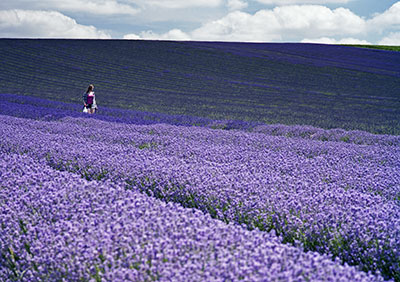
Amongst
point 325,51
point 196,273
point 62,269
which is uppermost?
point 325,51

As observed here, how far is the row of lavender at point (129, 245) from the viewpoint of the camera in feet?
6.64

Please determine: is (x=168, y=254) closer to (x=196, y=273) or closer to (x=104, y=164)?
(x=196, y=273)

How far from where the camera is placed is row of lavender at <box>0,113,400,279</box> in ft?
9.37

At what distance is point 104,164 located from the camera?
15.1ft

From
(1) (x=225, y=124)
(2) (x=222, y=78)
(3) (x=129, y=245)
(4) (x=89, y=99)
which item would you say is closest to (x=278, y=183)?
(3) (x=129, y=245)

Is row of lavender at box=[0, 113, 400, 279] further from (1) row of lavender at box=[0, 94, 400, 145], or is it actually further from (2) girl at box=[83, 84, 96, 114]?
(2) girl at box=[83, 84, 96, 114]

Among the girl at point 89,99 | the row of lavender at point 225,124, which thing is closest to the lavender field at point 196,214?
the row of lavender at point 225,124

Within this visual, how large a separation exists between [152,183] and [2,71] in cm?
2596

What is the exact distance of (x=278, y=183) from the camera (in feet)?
12.6

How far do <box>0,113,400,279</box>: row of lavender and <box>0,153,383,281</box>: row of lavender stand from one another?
1.47ft

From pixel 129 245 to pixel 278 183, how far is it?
6.38 ft

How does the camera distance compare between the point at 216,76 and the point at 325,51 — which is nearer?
the point at 216,76

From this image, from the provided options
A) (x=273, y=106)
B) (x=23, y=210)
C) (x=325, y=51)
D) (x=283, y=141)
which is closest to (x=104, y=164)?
(x=23, y=210)

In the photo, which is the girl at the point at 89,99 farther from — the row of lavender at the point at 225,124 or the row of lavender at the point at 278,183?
Answer: the row of lavender at the point at 278,183
